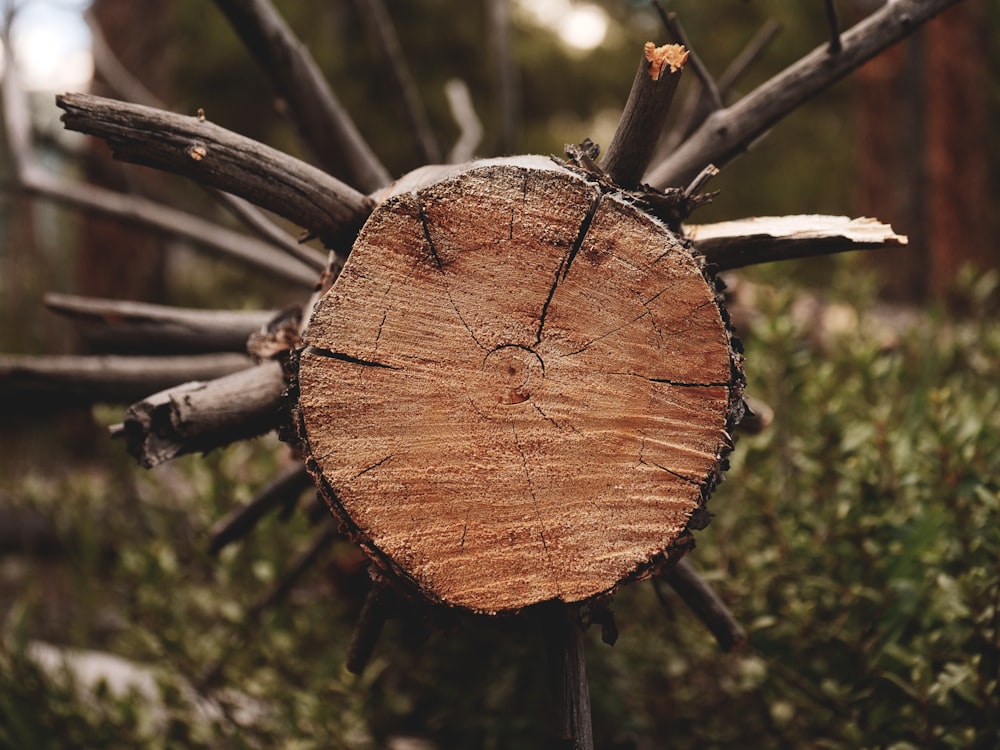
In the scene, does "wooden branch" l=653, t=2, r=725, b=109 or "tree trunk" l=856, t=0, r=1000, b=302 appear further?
"tree trunk" l=856, t=0, r=1000, b=302

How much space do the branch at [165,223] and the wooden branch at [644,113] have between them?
1425 mm

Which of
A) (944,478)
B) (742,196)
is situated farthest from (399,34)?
(944,478)

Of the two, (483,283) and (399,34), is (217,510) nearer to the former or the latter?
(483,283)

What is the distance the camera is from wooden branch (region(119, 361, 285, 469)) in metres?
1.19

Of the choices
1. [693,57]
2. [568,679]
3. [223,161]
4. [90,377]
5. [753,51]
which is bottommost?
[568,679]

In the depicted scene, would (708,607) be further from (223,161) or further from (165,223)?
(165,223)

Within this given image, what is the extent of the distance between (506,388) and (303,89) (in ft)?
3.42

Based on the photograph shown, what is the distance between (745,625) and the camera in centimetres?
175

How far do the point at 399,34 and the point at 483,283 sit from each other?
6.62 m

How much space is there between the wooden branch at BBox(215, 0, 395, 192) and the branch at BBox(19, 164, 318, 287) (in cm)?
61

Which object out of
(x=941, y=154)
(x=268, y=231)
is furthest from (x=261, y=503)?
(x=941, y=154)

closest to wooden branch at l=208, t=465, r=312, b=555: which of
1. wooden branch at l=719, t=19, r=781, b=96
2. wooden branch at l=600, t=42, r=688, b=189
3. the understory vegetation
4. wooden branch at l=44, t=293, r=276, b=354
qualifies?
the understory vegetation

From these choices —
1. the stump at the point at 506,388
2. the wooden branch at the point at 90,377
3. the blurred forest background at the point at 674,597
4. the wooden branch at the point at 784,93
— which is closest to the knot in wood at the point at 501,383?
the stump at the point at 506,388

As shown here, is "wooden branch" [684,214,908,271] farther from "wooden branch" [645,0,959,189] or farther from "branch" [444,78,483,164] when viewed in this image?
"branch" [444,78,483,164]
